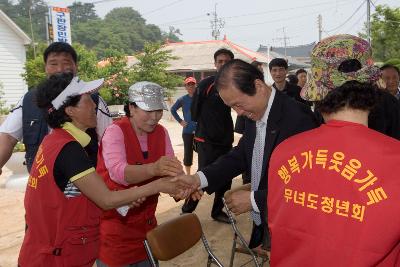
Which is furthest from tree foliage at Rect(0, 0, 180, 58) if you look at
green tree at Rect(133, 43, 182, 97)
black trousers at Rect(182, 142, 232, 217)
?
black trousers at Rect(182, 142, 232, 217)

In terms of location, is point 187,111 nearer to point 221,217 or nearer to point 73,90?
point 221,217

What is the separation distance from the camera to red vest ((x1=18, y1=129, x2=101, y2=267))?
2113 mm

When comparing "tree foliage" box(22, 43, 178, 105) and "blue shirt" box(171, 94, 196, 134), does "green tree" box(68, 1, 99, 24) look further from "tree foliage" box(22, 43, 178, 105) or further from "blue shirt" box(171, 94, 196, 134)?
"blue shirt" box(171, 94, 196, 134)

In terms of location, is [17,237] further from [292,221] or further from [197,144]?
[292,221]

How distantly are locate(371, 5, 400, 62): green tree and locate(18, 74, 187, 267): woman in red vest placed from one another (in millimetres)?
22874

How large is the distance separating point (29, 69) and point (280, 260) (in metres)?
20.2

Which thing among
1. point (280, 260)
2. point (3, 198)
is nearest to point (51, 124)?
point (280, 260)

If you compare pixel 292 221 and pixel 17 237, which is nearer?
pixel 292 221

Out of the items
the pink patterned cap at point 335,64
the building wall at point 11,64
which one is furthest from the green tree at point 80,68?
the pink patterned cap at point 335,64

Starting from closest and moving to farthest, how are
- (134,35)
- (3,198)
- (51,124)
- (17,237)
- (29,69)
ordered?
(51,124), (17,237), (3,198), (29,69), (134,35)

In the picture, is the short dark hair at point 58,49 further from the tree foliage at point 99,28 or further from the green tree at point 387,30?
the tree foliage at point 99,28

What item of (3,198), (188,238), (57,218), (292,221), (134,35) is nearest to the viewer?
(292,221)

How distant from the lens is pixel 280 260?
1.55 m

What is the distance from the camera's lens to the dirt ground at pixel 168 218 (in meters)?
4.48
